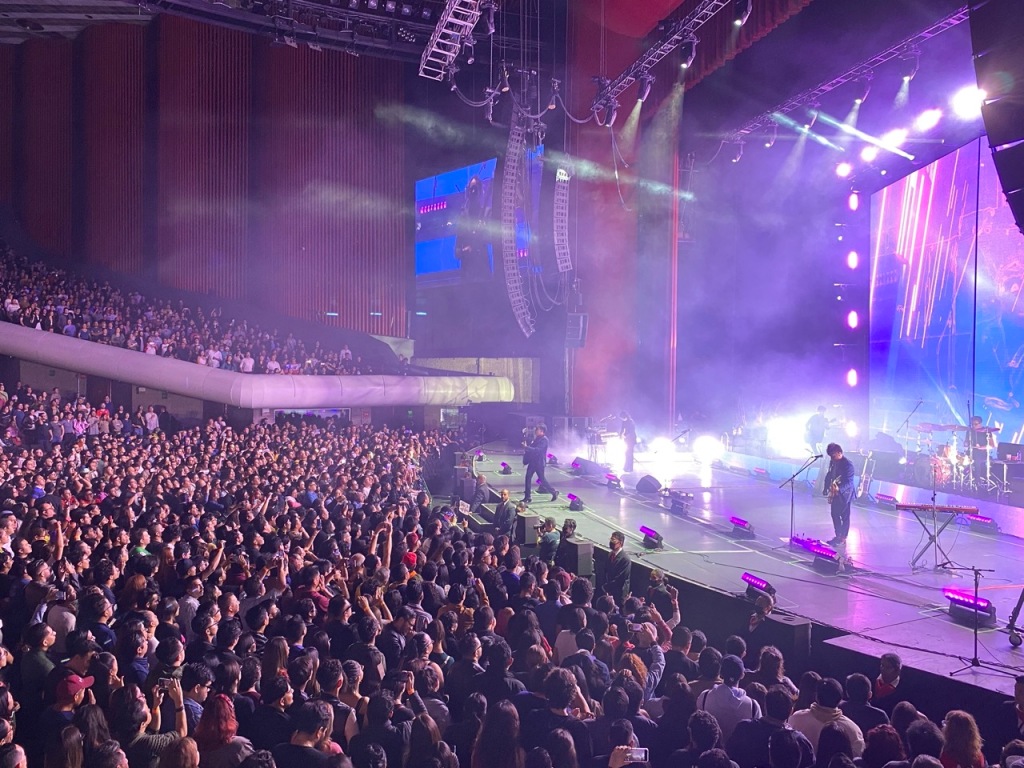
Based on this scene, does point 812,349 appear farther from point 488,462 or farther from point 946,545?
point 946,545

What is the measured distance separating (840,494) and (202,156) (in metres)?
19.1

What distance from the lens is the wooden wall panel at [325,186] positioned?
21.9 m

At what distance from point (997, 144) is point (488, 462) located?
39.4ft

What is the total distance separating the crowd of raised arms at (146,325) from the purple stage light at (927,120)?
12846mm

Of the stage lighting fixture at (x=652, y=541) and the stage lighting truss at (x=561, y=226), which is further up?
the stage lighting truss at (x=561, y=226)

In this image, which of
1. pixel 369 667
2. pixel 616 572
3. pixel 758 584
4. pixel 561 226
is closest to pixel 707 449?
pixel 561 226

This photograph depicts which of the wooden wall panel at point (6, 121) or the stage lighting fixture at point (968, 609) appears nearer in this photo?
the stage lighting fixture at point (968, 609)

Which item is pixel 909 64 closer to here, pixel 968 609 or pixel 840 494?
pixel 840 494

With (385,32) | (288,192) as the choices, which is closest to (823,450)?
(385,32)

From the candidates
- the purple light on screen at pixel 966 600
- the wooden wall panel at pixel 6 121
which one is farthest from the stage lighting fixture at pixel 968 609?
the wooden wall panel at pixel 6 121

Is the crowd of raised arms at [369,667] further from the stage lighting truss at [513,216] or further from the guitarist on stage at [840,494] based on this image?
the stage lighting truss at [513,216]

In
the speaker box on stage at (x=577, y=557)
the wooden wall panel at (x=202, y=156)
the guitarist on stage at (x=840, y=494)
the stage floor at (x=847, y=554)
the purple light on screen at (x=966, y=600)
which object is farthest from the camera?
the wooden wall panel at (x=202, y=156)

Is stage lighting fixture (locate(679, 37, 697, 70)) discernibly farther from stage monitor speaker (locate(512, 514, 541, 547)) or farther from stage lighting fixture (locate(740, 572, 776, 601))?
stage lighting fixture (locate(740, 572, 776, 601))

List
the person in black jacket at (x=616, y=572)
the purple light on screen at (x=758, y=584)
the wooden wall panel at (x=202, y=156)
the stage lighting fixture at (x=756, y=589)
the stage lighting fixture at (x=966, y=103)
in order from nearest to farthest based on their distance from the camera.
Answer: the stage lighting fixture at (x=756, y=589), the purple light on screen at (x=758, y=584), the person in black jacket at (x=616, y=572), the stage lighting fixture at (x=966, y=103), the wooden wall panel at (x=202, y=156)
